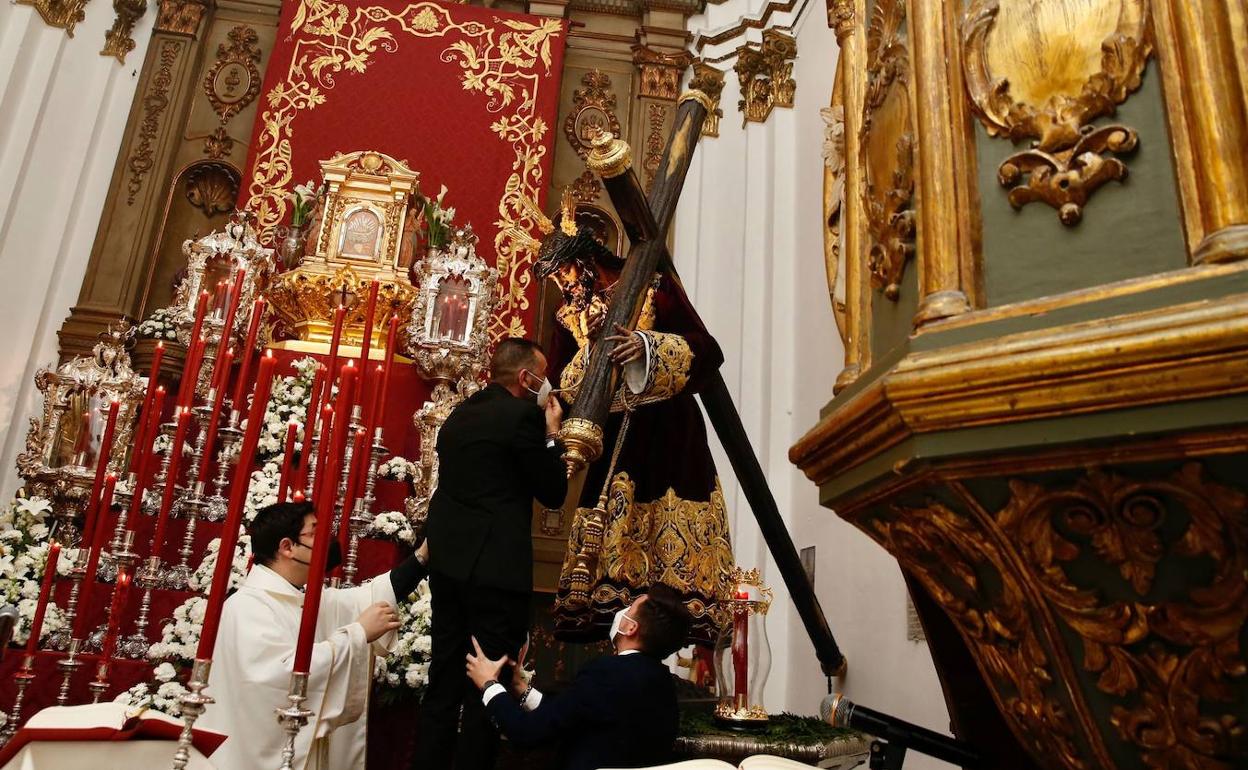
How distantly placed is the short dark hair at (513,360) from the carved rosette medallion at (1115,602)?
69.2 inches

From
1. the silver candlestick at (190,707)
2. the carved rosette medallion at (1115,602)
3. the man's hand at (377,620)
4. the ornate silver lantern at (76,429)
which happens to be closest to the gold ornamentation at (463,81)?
the ornate silver lantern at (76,429)

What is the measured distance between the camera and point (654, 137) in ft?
23.6

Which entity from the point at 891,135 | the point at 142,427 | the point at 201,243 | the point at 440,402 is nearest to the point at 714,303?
the point at 440,402

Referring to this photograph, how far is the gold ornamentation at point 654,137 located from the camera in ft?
23.2

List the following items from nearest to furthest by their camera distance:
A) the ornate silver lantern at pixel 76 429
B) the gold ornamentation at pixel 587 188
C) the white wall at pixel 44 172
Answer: the ornate silver lantern at pixel 76 429
the white wall at pixel 44 172
the gold ornamentation at pixel 587 188

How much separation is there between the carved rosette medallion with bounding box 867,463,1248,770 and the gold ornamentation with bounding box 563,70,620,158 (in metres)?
6.41

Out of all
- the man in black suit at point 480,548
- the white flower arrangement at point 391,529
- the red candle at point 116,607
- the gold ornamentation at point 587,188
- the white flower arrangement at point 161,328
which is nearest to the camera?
the man in black suit at point 480,548

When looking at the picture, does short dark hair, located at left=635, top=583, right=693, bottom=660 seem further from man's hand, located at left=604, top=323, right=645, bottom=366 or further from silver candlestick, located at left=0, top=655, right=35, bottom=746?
silver candlestick, located at left=0, top=655, right=35, bottom=746

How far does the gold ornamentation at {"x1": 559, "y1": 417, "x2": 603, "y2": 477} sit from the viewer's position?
7.96 feet

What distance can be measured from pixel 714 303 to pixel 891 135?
4.89 meters

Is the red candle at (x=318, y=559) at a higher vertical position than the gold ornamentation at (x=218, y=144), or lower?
lower

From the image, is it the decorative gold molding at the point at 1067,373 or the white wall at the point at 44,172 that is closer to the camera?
the decorative gold molding at the point at 1067,373

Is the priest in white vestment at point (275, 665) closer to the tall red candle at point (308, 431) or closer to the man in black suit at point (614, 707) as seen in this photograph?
the man in black suit at point (614, 707)

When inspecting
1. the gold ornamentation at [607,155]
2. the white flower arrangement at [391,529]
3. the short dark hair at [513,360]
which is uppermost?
the gold ornamentation at [607,155]
